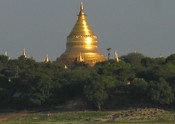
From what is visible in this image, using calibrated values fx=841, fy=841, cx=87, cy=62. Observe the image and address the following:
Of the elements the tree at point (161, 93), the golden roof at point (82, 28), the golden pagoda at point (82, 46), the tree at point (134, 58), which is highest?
the golden roof at point (82, 28)

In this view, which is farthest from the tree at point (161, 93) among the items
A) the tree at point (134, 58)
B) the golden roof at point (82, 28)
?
the golden roof at point (82, 28)

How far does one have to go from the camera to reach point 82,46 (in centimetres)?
9719

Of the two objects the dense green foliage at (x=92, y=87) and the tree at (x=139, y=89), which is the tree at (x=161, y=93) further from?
the tree at (x=139, y=89)

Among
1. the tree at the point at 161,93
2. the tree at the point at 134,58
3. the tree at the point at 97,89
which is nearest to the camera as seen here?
the tree at the point at 161,93

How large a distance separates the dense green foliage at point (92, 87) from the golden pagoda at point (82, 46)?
72.9 feet

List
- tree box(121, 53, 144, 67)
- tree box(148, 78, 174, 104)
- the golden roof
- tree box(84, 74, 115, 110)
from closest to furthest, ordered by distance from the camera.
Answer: tree box(148, 78, 174, 104) → tree box(84, 74, 115, 110) → tree box(121, 53, 144, 67) → the golden roof

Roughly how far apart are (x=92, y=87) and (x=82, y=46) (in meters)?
36.6

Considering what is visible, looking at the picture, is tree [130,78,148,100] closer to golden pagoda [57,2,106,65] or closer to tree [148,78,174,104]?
tree [148,78,174,104]

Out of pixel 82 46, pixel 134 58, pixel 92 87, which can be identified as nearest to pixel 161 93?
pixel 92 87

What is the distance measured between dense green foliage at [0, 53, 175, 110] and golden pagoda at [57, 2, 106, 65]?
2222 cm

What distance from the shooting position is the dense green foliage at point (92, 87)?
60219 mm

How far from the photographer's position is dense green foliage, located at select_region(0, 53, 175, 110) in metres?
60.2

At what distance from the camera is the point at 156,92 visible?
193ft

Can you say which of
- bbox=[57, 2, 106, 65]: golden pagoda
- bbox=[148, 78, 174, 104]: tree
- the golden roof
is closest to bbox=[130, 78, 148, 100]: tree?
bbox=[148, 78, 174, 104]: tree
